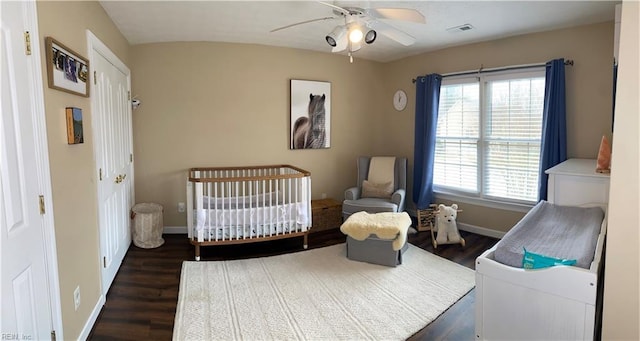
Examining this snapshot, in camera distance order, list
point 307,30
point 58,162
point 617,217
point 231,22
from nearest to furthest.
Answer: point 617,217 → point 58,162 → point 231,22 → point 307,30

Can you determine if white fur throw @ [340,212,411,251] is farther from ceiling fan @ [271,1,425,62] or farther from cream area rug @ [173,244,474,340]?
ceiling fan @ [271,1,425,62]

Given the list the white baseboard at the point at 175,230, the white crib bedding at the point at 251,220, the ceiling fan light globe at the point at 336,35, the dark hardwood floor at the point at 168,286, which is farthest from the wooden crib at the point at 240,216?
the ceiling fan light globe at the point at 336,35

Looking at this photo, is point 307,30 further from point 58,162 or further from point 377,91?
point 58,162

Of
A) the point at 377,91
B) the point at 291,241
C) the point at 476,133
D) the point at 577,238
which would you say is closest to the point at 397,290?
the point at 577,238

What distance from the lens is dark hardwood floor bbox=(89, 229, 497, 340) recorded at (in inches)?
87.9

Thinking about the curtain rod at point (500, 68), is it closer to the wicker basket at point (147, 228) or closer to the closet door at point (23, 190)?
the wicker basket at point (147, 228)

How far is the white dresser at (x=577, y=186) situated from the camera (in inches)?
99.9

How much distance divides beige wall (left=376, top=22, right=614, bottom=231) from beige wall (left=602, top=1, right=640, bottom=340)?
8.28 ft

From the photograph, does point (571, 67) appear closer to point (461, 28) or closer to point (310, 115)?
point (461, 28)

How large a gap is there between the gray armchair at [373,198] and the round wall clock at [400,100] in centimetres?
88

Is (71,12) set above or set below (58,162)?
above

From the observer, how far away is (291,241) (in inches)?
159

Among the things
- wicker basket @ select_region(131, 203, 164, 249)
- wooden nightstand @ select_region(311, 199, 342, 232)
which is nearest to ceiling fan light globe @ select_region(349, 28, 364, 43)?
wooden nightstand @ select_region(311, 199, 342, 232)

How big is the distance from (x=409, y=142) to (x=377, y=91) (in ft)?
3.18
